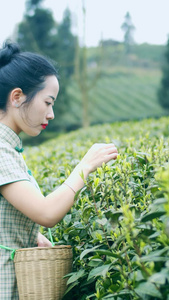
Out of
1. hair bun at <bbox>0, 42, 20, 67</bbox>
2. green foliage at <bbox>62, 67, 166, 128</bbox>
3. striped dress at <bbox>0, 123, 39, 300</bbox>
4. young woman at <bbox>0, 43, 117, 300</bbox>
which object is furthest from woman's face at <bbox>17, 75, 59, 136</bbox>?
green foliage at <bbox>62, 67, 166, 128</bbox>

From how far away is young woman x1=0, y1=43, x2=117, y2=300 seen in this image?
1556mm

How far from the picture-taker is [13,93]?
1.86 m

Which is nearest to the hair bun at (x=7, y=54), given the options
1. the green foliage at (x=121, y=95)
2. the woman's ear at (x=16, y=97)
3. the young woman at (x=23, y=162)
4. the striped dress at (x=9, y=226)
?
the young woman at (x=23, y=162)

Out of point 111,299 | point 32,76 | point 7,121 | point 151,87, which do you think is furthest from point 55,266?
point 151,87

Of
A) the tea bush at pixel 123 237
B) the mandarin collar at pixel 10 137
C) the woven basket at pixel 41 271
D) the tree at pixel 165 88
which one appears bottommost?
the tree at pixel 165 88

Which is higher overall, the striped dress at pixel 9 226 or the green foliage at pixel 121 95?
the striped dress at pixel 9 226

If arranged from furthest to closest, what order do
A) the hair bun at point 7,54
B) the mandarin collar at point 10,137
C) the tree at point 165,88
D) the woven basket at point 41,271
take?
the tree at point 165,88, the hair bun at point 7,54, the mandarin collar at point 10,137, the woven basket at point 41,271

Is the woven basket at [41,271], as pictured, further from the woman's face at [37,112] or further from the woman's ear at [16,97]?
the woman's ear at [16,97]

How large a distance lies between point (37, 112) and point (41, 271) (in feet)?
2.49

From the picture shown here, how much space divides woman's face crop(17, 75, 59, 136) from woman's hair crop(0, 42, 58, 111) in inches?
1.2

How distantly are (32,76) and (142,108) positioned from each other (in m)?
45.0

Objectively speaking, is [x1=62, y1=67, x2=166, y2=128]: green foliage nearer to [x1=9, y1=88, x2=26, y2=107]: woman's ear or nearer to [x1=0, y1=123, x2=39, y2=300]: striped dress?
[x1=9, y1=88, x2=26, y2=107]: woman's ear

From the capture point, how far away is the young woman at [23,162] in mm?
1556

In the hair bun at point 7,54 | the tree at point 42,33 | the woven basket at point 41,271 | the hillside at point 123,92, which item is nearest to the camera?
the woven basket at point 41,271
